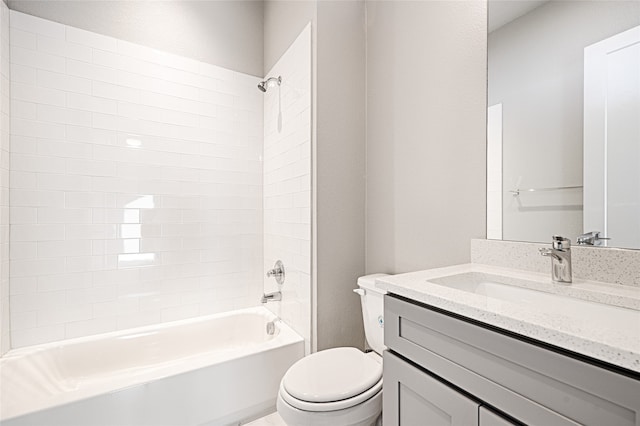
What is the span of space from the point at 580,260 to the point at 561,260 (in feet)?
0.30

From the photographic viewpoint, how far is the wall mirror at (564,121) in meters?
0.92

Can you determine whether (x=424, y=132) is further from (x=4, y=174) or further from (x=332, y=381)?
(x=4, y=174)

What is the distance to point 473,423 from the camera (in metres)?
0.71

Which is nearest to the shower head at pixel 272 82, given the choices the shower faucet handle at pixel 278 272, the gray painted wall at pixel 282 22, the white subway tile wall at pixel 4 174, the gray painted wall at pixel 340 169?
the gray painted wall at pixel 282 22

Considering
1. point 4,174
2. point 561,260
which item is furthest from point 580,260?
point 4,174

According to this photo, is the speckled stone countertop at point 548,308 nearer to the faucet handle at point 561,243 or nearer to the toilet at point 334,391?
the faucet handle at point 561,243

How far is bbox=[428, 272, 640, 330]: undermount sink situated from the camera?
0.73 meters

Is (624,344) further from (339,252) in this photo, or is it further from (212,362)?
(212,362)

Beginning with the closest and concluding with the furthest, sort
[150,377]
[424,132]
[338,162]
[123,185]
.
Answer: [150,377] → [424,132] → [338,162] → [123,185]

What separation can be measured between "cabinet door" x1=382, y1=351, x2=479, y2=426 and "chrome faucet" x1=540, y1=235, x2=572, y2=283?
0.51 m

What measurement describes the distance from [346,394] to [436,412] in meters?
0.47

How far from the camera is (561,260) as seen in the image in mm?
950

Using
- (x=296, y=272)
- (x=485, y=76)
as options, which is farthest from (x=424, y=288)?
(x=296, y=272)

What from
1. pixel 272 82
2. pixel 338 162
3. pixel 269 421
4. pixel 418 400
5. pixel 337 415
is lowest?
pixel 269 421
